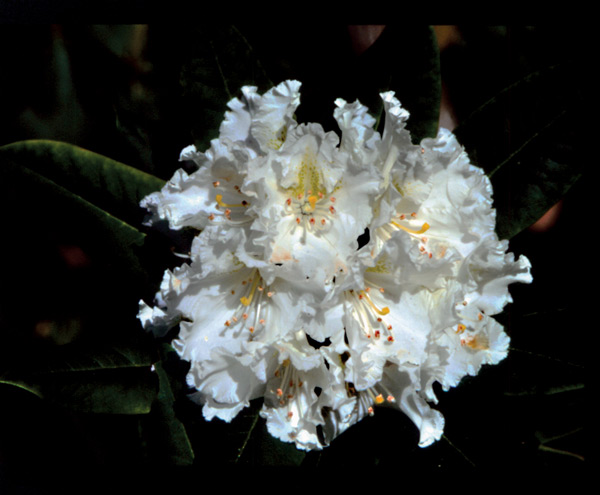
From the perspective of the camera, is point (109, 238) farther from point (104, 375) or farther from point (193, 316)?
point (193, 316)

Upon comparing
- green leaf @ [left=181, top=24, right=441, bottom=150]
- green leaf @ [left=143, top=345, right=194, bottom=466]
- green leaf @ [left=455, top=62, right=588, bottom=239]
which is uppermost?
green leaf @ [left=181, top=24, right=441, bottom=150]

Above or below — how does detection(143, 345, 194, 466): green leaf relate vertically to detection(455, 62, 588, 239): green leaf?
below

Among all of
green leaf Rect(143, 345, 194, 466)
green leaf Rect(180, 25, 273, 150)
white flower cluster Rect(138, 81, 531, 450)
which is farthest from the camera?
green leaf Rect(143, 345, 194, 466)

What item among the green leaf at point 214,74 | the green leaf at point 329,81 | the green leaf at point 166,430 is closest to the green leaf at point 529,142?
the green leaf at point 329,81

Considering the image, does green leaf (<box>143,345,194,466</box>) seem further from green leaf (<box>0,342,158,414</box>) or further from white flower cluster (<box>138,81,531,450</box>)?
white flower cluster (<box>138,81,531,450</box>)

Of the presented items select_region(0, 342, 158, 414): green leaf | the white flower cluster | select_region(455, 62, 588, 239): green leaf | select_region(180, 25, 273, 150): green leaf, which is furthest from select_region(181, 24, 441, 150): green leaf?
select_region(0, 342, 158, 414): green leaf

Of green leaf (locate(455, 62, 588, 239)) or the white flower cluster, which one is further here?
green leaf (locate(455, 62, 588, 239))

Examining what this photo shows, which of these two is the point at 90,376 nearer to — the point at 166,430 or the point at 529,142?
the point at 166,430

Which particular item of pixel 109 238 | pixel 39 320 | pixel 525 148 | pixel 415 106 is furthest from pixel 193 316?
pixel 39 320
